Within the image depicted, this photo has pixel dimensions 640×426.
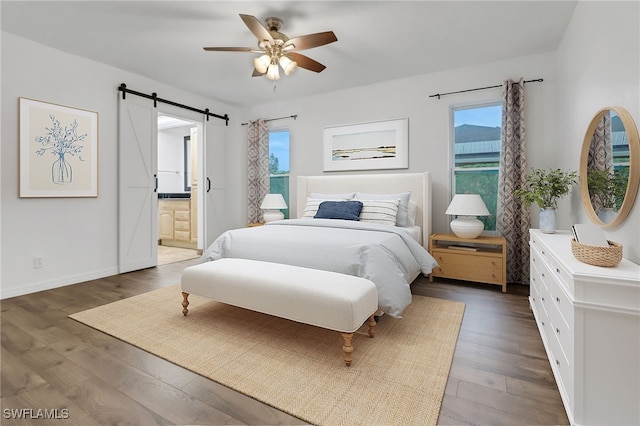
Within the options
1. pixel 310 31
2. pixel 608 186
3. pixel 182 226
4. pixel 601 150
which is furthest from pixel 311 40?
pixel 182 226

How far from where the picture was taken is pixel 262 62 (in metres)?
2.89

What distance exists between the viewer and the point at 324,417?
142cm

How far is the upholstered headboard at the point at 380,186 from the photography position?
12.8 ft

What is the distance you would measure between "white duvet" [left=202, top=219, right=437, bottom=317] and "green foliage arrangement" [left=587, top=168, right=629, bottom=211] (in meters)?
1.34

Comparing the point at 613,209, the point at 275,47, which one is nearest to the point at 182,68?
the point at 275,47

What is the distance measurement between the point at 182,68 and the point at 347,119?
2320 mm

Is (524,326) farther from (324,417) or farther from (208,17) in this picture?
(208,17)

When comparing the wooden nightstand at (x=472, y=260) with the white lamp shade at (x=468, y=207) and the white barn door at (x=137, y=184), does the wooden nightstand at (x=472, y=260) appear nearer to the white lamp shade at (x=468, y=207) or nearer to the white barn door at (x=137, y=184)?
the white lamp shade at (x=468, y=207)

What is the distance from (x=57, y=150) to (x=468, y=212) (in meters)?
4.57

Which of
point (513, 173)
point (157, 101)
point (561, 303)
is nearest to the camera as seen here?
point (561, 303)

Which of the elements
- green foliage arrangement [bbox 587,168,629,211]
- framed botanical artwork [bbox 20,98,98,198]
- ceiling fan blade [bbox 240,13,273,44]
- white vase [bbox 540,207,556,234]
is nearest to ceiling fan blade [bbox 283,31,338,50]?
ceiling fan blade [bbox 240,13,273,44]

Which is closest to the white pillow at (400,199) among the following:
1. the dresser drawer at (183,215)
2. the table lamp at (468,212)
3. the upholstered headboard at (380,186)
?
the upholstered headboard at (380,186)

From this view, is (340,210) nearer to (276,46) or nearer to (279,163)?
(276,46)

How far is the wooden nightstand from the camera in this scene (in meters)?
3.29
